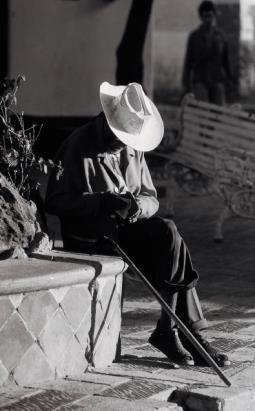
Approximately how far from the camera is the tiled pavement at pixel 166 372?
193 inches

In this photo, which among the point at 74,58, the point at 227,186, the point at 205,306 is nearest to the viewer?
the point at 205,306

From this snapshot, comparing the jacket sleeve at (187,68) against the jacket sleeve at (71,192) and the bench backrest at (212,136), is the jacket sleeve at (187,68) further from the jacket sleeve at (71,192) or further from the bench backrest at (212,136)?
the jacket sleeve at (71,192)

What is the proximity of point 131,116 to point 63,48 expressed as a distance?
8023mm

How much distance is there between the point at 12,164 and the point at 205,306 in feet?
7.31

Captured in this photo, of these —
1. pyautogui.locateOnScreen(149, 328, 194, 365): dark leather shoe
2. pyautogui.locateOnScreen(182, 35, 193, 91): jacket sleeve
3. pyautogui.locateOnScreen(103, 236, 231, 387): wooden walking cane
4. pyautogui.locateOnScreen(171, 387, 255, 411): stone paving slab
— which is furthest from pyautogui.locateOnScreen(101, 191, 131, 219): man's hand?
pyautogui.locateOnScreen(182, 35, 193, 91): jacket sleeve

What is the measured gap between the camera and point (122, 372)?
548cm

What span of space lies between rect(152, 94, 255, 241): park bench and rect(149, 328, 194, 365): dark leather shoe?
396cm

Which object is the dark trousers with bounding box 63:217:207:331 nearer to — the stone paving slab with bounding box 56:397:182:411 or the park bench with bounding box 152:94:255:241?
the stone paving slab with bounding box 56:397:182:411

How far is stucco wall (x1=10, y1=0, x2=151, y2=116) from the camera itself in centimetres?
1371

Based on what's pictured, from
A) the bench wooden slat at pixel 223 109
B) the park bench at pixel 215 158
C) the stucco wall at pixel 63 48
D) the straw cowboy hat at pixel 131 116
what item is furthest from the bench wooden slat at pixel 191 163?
the straw cowboy hat at pixel 131 116

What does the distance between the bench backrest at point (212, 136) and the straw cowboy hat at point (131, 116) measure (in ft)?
12.3

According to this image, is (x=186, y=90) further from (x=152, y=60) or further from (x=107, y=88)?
(x=107, y=88)

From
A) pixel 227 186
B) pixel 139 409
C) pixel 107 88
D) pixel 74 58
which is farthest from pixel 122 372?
pixel 74 58

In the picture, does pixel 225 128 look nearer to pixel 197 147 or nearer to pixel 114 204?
pixel 197 147
